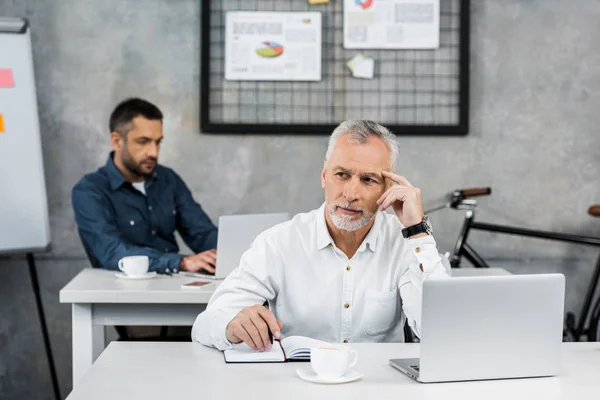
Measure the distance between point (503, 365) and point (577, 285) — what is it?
281 cm

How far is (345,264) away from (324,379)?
26.4 inches

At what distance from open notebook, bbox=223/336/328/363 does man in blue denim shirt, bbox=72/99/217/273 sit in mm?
1470

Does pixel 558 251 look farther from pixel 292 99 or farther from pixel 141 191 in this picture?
pixel 141 191

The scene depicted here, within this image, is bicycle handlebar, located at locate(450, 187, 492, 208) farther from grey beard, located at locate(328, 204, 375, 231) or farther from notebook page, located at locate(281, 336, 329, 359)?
notebook page, located at locate(281, 336, 329, 359)

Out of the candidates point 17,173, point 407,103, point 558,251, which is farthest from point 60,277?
point 558,251

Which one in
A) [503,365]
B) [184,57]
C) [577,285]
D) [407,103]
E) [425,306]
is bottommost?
[577,285]

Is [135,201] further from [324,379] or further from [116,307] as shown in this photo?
[324,379]

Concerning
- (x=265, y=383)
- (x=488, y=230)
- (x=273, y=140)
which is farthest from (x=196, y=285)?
(x=488, y=230)

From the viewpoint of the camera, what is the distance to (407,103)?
4125 millimetres

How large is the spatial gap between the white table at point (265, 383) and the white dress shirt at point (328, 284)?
0.33 meters

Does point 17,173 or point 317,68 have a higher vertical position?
point 317,68

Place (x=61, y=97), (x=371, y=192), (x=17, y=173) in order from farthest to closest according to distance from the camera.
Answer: (x=61, y=97), (x=17, y=173), (x=371, y=192)

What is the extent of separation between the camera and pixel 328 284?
87.7 inches

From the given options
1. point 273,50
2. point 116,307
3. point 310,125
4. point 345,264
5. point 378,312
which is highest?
point 273,50
